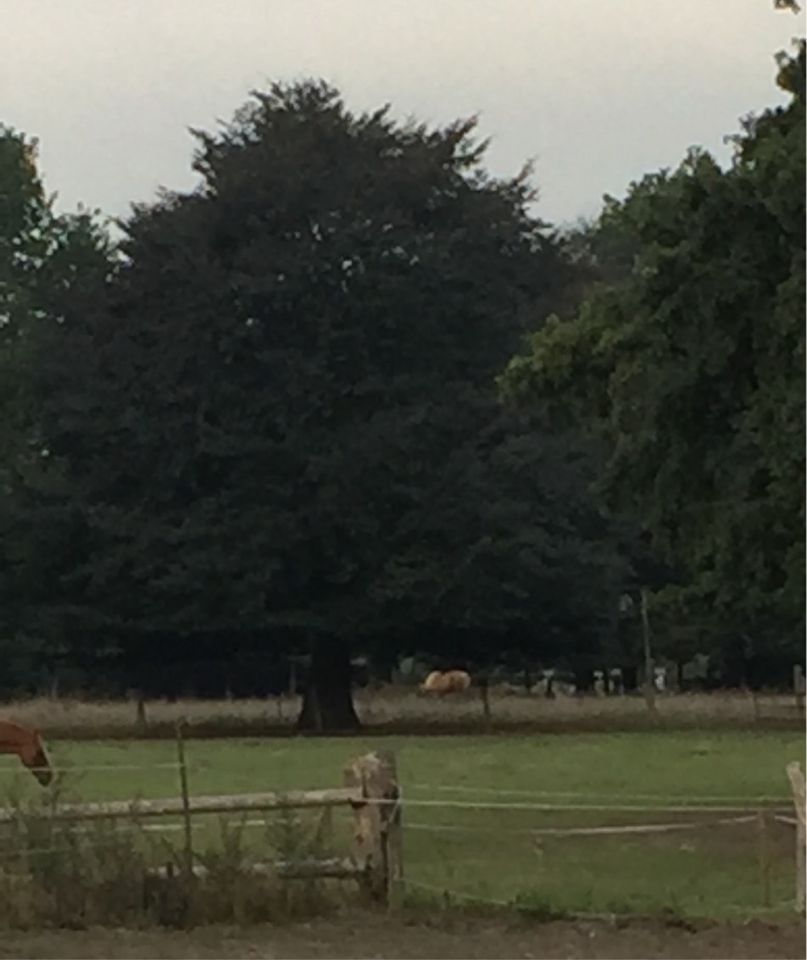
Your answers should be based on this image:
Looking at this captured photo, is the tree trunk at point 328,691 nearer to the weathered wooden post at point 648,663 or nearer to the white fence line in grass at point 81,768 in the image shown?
the weathered wooden post at point 648,663

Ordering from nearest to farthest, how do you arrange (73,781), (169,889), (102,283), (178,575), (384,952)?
1. (384,952)
2. (169,889)
3. (73,781)
4. (178,575)
5. (102,283)

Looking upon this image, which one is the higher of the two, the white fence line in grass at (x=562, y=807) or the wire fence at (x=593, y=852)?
the white fence line in grass at (x=562, y=807)

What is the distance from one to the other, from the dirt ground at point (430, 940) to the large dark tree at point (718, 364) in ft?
16.2

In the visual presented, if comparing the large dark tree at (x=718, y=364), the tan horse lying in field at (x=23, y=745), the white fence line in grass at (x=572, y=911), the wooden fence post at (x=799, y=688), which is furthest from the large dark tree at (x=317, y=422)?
the white fence line in grass at (x=572, y=911)

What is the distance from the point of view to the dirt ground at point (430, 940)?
13.0 meters

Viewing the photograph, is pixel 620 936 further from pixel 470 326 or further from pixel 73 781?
pixel 470 326

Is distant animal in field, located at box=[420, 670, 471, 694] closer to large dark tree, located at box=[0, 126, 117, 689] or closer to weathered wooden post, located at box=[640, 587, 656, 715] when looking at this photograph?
weathered wooden post, located at box=[640, 587, 656, 715]

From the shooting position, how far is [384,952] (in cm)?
1307

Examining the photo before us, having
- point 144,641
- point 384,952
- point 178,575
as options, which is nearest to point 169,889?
point 384,952

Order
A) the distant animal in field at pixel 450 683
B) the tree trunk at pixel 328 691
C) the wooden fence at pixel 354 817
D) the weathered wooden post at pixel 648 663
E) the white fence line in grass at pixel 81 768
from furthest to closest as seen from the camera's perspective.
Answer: the distant animal in field at pixel 450 683, the weathered wooden post at pixel 648 663, the tree trunk at pixel 328 691, the white fence line in grass at pixel 81 768, the wooden fence at pixel 354 817

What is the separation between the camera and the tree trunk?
46.8 m

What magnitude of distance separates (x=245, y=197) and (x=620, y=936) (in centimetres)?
3492

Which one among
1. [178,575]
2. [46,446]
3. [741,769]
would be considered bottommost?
[741,769]

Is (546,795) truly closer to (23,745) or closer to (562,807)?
(562,807)
